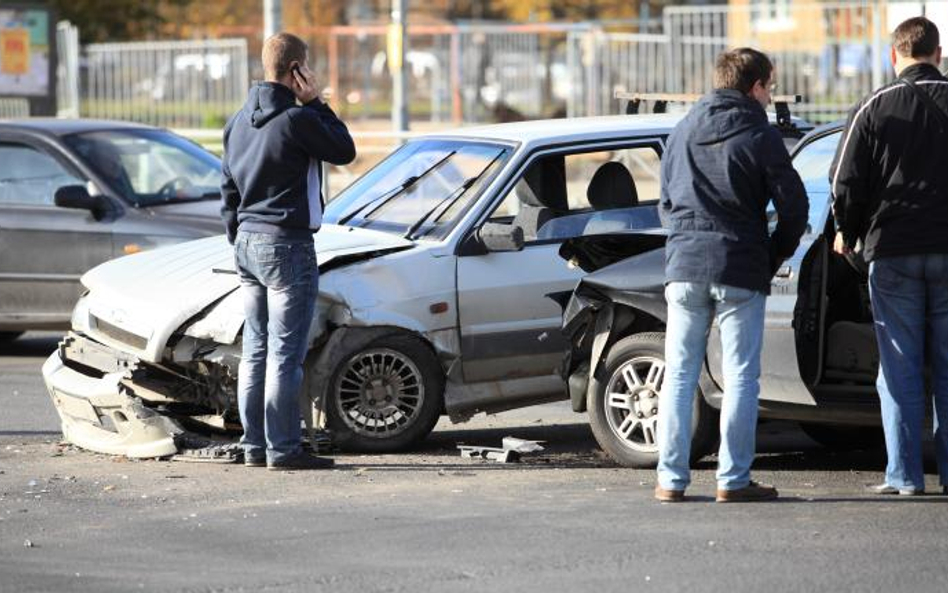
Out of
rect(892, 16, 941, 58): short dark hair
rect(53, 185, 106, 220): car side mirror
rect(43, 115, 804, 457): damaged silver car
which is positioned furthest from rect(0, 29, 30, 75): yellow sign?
rect(892, 16, 941, 58): short dark hair

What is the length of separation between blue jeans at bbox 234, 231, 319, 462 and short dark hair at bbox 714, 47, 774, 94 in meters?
2.09

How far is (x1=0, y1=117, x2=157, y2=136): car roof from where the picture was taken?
492 inches

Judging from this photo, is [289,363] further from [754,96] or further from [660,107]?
[660,107]

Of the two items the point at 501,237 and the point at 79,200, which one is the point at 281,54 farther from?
the point at 79,200

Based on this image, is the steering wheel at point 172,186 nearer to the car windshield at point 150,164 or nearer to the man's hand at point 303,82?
the car windshield at point 150,164

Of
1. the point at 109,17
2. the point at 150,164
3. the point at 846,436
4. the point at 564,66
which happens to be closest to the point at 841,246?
the point at 846,436

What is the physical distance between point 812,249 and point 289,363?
236 cm

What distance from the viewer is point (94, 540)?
6.77 m

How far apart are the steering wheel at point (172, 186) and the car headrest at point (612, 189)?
14.0 feet

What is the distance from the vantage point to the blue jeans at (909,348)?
712cm

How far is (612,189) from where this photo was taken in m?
9.19

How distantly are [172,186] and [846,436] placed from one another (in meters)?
5.69

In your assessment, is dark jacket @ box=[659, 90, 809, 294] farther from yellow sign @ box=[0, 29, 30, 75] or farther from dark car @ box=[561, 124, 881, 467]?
yellow sign @ box=[0, 29, 30, 75]

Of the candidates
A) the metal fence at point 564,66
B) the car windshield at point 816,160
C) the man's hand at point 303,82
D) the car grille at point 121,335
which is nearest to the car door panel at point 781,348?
the car windshield at point 816,160
